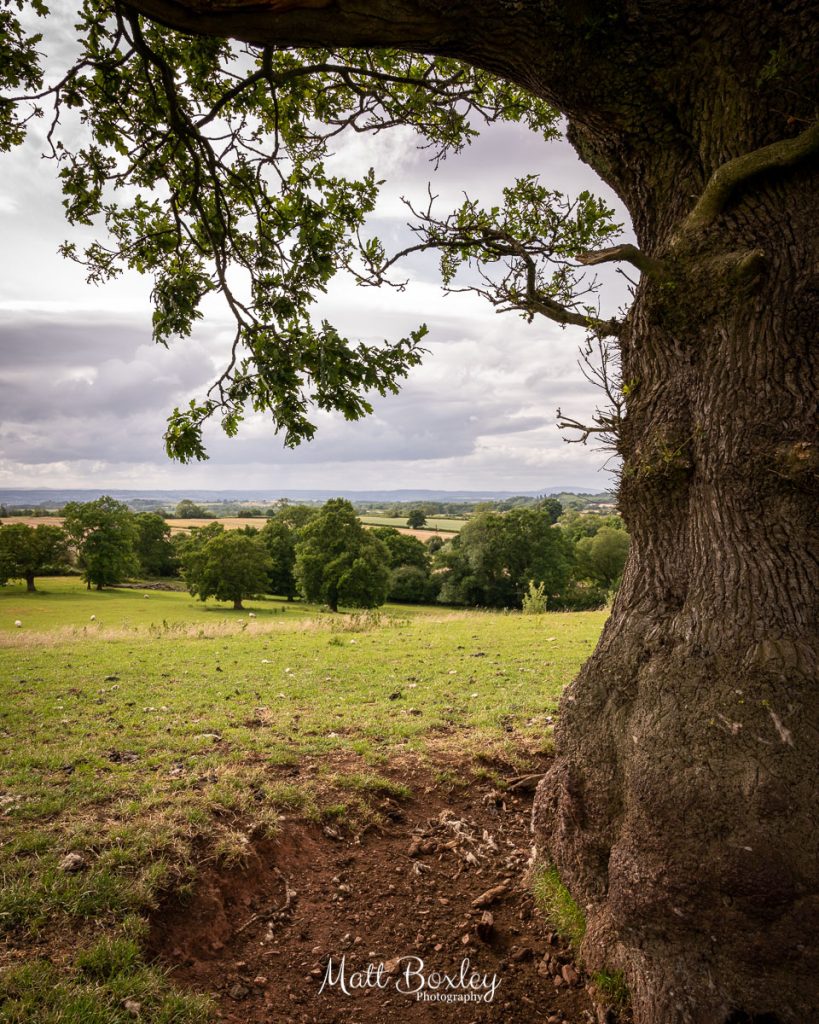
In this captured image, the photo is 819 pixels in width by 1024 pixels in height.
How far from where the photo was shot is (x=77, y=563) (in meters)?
56.9

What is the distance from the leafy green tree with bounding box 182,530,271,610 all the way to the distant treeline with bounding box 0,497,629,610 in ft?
0.32

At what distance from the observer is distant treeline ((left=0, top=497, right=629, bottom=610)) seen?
46906mm

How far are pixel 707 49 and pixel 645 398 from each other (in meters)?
2.14

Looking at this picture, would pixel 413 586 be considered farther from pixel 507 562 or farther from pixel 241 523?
pixel 241 523

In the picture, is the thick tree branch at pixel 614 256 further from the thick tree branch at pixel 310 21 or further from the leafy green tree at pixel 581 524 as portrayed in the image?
the leafy green tree at pixel 581 524

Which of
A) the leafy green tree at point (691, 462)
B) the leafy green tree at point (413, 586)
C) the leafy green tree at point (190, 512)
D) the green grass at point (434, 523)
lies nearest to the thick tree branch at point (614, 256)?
the leafy green tree at point (691, 462)

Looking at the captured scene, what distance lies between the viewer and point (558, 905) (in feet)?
13.1

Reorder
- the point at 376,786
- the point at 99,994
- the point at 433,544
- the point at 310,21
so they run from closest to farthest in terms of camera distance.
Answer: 1. the point at 99,994
2. the point at 310,21
3. the point at 376,786
4. the point at 433,544

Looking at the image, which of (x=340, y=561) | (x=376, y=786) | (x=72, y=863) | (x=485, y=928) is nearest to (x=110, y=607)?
(x=340, y=561)

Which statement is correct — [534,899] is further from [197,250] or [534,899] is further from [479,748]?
[197,250]

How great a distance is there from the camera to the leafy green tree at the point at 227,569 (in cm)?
5162

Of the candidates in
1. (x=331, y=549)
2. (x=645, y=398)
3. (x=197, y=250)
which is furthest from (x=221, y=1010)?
(x=331, y=549)

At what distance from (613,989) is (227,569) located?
51.9 m

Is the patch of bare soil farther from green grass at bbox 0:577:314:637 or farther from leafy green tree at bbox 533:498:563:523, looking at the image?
leafy green tree at bbox 533:498:563:523
